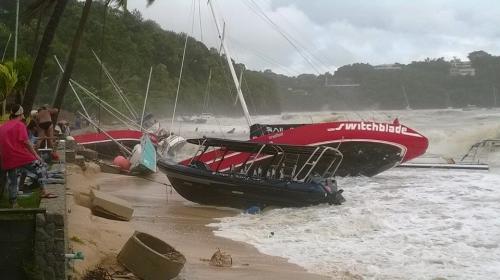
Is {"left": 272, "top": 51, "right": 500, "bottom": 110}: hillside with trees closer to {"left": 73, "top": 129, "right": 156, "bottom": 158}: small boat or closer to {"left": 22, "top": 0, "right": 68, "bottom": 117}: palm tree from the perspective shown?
{"left": 73, "top": 129, "right": 156, "bottom": 158}: small boat

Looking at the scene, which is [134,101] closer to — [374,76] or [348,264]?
[374,76]

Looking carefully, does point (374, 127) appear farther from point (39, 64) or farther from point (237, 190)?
point (39, 64)

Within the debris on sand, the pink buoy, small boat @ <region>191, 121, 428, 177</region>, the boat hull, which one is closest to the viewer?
the debris on sand

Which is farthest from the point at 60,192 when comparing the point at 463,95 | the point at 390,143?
the point at 463,95

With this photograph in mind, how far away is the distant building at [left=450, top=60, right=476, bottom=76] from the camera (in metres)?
95.8

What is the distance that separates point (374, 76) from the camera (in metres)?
92.2

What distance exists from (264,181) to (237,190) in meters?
0.85

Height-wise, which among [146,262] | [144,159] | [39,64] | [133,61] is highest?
[133,61]

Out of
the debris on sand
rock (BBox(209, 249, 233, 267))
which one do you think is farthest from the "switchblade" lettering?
the debris on sand

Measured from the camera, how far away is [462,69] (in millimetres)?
96875

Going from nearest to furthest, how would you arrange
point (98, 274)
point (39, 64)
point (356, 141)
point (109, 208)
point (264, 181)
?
1. point (98, 274)
2. point (39, 64)
3. point (109, 208)
4. point (264, 181)
5. point (356, 141)

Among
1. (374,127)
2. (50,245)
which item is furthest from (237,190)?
(50,245)

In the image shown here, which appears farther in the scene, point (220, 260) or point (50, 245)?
point (220, 260)

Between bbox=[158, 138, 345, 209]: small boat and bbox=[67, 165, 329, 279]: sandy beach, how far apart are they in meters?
0.51
